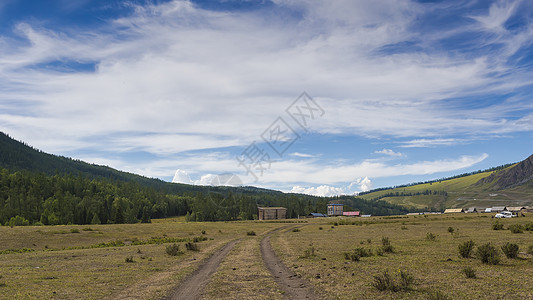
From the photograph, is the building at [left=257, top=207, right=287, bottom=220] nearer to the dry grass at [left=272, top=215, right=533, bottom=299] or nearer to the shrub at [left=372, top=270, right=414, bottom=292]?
the dry grass at [left=272, top=215, right=533, bottom=299]

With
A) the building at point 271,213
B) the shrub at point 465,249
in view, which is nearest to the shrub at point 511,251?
the shrub at point 465,249

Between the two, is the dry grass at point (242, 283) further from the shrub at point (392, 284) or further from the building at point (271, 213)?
the building at point (271, 213)

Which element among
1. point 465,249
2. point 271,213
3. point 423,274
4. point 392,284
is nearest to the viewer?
point 392,284

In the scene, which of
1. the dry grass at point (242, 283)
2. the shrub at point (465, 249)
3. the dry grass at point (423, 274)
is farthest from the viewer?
the shrub at point (465, 249)

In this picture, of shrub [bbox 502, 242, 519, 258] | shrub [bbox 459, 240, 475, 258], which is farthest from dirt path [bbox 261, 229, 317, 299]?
shrub [bbox 502, 242, 519, 258]

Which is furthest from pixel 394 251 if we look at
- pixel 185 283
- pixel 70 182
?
pixel 70 182

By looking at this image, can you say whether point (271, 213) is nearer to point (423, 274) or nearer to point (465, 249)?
point (465, 249)

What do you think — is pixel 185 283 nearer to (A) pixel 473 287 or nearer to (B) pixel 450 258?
(A) pixel 473 287

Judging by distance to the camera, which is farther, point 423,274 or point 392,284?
point 423,274

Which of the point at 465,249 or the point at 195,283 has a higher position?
the point at 465,249

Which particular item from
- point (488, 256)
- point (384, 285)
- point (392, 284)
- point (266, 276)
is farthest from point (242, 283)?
point (488, 256)

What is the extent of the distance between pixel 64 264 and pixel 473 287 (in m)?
30.2

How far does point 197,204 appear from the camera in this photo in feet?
638

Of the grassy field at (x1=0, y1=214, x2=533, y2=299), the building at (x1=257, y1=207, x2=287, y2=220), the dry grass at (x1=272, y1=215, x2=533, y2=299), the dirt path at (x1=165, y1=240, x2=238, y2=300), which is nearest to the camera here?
the dry grass at (x1=272, y1=215, x2=533, y2=299)
